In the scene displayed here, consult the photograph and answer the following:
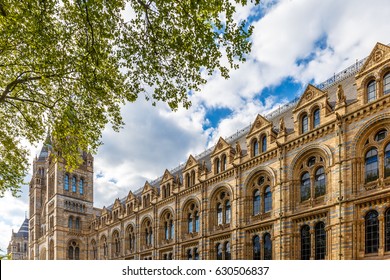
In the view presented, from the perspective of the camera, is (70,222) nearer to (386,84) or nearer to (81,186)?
(81,186)

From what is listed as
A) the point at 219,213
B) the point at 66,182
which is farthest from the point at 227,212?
the point at 66,182

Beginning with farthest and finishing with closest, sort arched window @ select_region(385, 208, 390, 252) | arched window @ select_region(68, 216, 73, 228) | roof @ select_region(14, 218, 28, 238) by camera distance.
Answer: roof @ select_region(14, 218, 28, 238) < arched window @ select_region(68, 216, 73, 228) < arched window @ select_region(385, 208, 390, 252)

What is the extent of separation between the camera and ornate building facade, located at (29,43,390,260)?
75.8 feet

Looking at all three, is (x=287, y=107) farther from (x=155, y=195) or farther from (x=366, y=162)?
(x=155, y=195)

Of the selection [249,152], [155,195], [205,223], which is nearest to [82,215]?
[155,195]

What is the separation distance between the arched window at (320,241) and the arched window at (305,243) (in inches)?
31.3

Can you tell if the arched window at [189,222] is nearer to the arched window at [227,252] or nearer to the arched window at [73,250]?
the arched window at [227,252]

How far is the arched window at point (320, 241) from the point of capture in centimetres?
2520

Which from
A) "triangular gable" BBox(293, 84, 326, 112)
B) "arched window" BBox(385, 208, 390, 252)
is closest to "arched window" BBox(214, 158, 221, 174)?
"triangular gable" BBox(293, 84, 326, 112)

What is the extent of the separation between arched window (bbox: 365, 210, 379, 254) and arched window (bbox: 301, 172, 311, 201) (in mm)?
5036

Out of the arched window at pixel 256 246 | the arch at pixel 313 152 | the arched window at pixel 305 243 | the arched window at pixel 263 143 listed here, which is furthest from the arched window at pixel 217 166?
the arched window at pixel 305 243

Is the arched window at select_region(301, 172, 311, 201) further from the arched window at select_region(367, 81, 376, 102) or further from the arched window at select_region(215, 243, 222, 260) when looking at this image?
the arched window at select_region(215, 243, 222, 260)

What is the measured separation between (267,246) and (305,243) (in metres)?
3.99

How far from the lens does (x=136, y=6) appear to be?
41.9 feet
